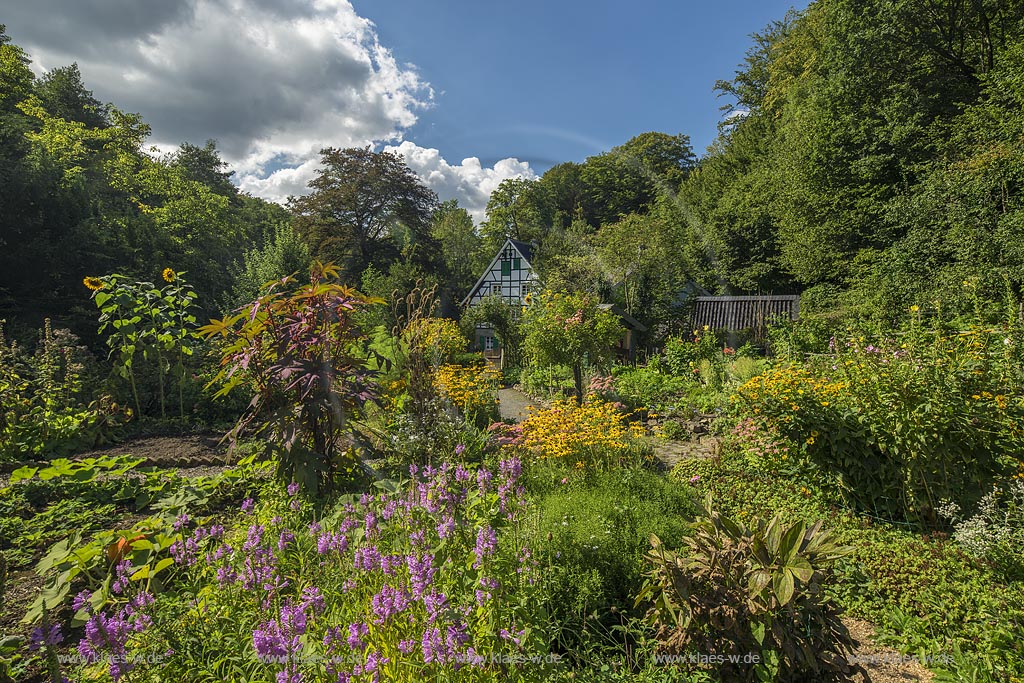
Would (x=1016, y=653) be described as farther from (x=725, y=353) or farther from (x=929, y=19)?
(x=929, y=19)

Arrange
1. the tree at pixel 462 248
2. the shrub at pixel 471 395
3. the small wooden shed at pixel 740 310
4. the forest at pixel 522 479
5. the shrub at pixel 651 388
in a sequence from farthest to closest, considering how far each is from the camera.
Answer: the tree at pixel 462 248 → the small wooden shed at pixel 740 310 → the shrub at pixel 651 388 → the shrub at pixel 471 395 → the forest at pixel 522 479

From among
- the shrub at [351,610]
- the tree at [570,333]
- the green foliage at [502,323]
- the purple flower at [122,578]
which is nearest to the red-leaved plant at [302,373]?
the shrub at [351,610]

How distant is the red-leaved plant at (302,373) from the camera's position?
311 centimetres

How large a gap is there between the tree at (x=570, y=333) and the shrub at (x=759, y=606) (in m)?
5.57

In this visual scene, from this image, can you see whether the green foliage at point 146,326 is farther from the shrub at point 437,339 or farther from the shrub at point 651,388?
the shrub at point 651,388

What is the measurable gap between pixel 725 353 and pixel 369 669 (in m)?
11.4

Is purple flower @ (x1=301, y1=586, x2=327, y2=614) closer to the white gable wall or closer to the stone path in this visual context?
the stone path

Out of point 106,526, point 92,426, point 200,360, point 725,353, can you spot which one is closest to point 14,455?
point 92,426

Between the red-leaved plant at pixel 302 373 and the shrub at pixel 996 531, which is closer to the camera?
the shrub at pixel 996 531

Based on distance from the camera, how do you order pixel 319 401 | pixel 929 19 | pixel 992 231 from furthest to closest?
pixel 929 19 < pixel 992 231 < pixel 319 401

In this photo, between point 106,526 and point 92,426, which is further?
point 92,426

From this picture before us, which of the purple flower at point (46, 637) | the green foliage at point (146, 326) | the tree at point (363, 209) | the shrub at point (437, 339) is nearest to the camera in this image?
the purple flower at point (46, 637)

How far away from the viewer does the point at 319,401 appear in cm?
316

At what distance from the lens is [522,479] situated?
3693 mm
